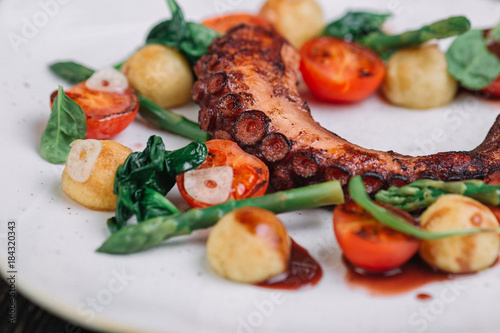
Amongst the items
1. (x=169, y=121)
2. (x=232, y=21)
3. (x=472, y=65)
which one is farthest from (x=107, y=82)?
(x=472, y=65)

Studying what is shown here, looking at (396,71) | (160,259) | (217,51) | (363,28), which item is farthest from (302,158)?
(363,28)

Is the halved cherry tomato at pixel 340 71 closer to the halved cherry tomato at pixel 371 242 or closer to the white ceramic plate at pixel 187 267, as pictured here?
the white ceramic plate at pixel 187 267

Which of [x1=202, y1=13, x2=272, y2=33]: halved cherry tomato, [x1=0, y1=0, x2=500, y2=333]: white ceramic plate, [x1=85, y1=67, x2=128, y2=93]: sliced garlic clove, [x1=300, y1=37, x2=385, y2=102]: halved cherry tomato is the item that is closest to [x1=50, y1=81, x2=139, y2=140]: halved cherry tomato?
[x1=85, y1=67, x2=128, y2=93]: sliced garlic clove

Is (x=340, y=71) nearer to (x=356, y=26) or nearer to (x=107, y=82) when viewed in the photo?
(x=356, y=26)

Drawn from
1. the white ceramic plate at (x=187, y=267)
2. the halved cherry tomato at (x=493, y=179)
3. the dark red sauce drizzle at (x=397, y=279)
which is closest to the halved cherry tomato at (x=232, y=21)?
the white ceramic plate at (x=187, y=267)

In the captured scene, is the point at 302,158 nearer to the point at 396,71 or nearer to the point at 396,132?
the point at 396,132

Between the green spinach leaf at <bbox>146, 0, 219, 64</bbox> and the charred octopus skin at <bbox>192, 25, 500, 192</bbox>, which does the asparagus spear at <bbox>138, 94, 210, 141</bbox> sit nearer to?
the charred octopus skin at <bbox>192, 25, 500, 192</bbox>
